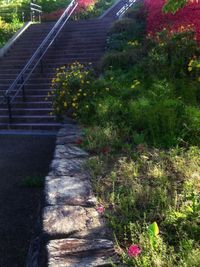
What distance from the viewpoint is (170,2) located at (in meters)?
4.84

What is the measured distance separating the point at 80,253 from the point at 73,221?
1.80 ft

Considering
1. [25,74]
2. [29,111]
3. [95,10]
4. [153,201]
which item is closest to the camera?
[153,201]

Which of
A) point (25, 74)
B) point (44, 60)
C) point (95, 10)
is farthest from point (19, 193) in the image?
point (95, 10)

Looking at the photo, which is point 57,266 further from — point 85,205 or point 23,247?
point 23,247

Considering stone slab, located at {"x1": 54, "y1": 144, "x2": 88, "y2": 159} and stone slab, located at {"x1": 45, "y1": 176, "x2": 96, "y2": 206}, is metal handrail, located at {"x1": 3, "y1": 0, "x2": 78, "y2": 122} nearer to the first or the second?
stone slab, located at {"x1": 54, "y1": 144, "x2": 88, "y2": 159}

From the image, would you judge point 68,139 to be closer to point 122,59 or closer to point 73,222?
point 73,222

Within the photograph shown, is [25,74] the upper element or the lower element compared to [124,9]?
lower

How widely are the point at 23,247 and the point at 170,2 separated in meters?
3.25

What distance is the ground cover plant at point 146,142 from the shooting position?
3.23 m

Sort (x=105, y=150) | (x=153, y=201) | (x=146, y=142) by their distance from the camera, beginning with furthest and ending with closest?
(x=146, y=142)
(x=105, y=150)
(x=153, y=201)

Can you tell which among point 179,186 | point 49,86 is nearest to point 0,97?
point 49,86

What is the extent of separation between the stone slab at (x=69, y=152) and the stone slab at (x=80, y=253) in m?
2.30

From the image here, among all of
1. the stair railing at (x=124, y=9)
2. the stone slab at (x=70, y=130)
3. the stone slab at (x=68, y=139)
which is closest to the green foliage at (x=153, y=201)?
the stone slab at (x=68, y=139)

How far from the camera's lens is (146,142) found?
5.76 meters
